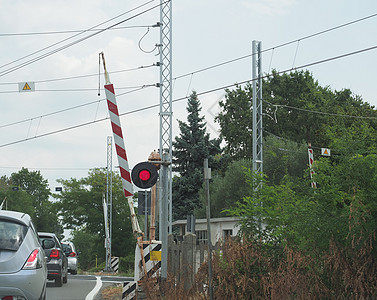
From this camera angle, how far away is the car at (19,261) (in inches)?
330

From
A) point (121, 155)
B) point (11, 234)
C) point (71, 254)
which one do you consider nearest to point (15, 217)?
point (11, 234)

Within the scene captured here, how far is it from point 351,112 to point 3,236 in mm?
45379

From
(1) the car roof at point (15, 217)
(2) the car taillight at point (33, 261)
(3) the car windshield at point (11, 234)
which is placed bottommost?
(2) the car taillight at point (33, 261)

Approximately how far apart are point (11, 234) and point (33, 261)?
17.4 inches

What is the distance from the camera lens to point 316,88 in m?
56.3

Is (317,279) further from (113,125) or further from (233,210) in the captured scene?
(113,125)

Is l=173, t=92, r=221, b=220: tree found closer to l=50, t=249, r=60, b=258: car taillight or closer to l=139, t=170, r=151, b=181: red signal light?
l=50, t=249, r=60, b=258: car taillight

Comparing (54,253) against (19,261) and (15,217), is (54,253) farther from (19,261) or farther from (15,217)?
(19,261)

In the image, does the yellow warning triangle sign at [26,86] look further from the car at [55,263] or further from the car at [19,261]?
the car at [19,261]

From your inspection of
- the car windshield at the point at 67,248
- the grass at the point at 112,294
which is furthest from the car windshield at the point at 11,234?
the car windshield at the point at 67,248

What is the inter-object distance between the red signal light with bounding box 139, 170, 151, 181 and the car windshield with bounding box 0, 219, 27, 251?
2.95m

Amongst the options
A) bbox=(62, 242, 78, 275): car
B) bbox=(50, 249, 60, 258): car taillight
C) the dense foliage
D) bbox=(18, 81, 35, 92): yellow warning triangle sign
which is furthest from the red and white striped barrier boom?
the dense foliage

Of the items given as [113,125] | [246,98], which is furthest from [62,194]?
[113,125]

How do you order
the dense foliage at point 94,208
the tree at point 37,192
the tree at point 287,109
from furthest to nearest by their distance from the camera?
the tree at point 37,192 < the dense foliage at point 94,208 < the tree at point 287,109
